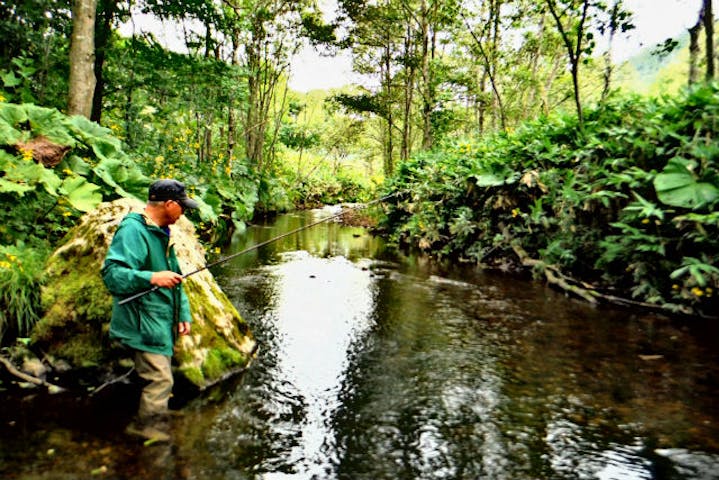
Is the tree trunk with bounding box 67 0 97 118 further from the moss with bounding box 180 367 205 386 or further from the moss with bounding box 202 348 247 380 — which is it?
the moss with bounding box 180 367 205 386

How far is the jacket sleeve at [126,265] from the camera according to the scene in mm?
2799

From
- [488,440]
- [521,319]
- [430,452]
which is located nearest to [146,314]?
[430,452]

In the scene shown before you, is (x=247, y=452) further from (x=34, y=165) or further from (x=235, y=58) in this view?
(x=235, y=58)

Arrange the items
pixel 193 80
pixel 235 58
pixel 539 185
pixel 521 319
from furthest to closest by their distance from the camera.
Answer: pixel 235 58, pixel 193 80, pixel 539 185, pixel 521 319

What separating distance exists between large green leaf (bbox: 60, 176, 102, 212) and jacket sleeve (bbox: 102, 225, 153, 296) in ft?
7.99

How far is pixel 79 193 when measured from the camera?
496cm

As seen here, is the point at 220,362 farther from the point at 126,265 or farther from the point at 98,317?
the point at 126,265

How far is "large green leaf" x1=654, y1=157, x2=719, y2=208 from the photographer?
5.58 m

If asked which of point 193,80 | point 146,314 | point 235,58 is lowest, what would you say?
point 146,314

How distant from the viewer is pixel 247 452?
2.85 meters

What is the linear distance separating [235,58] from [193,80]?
652cm

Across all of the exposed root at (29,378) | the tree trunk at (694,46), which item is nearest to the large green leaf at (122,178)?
the exposed root at (29,378)

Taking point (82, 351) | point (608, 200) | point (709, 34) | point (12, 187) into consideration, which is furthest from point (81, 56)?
point (709, 34)

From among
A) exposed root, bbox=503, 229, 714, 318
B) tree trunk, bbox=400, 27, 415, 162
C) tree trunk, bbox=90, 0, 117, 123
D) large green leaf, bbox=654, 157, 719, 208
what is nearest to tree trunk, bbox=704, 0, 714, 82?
large green leaf, bbox=654, 157, 719, 208
